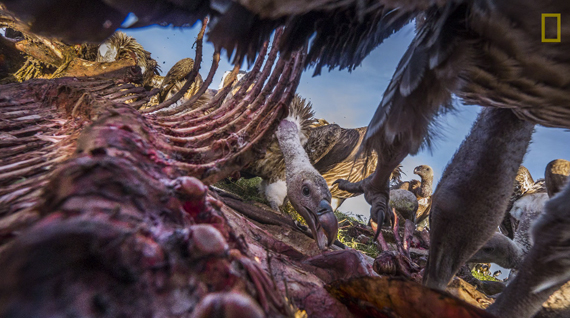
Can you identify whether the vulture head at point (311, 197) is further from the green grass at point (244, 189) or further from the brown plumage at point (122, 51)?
the brown plumage at point (122, 51)

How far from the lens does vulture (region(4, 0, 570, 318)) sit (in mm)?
713

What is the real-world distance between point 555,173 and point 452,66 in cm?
206

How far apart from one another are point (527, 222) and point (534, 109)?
2674mm

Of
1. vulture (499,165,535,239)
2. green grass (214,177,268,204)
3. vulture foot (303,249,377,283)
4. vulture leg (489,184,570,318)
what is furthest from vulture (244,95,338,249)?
vulture (499,165,535,239)

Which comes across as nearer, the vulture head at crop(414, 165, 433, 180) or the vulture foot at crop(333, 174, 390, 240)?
the vulture foot at crop(333, 174, 390, 240)

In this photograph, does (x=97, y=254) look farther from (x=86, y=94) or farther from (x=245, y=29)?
(x=86, y=94)

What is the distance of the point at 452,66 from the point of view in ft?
2.71

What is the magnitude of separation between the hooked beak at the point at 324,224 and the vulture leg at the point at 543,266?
88 centimetres

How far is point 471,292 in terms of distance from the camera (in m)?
1.43

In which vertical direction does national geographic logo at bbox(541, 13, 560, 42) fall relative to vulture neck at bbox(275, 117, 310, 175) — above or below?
above

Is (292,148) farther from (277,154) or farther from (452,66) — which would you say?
(452,66)

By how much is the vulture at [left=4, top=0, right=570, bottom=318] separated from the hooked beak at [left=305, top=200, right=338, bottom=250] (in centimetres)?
60

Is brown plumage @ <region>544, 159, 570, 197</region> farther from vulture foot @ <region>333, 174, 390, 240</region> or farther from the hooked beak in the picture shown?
the hooked beak

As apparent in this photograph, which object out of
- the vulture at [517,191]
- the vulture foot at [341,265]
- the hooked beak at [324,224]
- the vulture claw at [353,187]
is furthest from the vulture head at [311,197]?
the vulture at [517,191]
